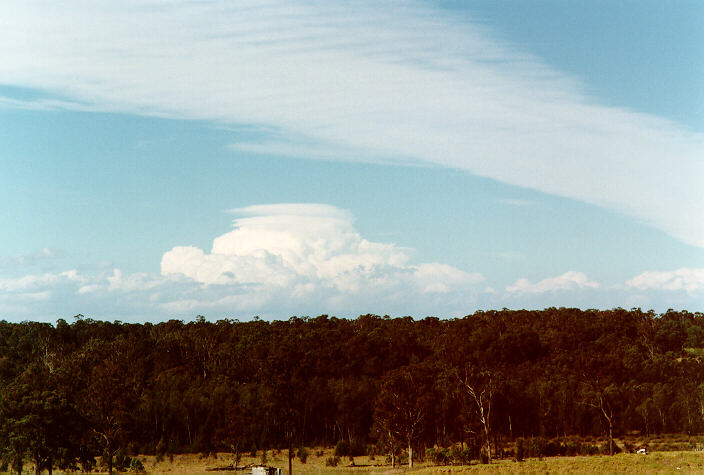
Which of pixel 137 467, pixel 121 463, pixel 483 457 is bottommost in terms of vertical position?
pixel 137 467

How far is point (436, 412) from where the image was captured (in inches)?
4072

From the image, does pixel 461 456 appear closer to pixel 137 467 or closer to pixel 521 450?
pixel 521 450

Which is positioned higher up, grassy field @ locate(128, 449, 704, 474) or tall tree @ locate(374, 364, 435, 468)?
tall tree @ locate(374, 364, 435, 468)

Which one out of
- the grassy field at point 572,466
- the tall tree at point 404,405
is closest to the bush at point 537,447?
the tall tree at point 404,405

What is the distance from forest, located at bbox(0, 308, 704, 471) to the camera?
77375 millimetres

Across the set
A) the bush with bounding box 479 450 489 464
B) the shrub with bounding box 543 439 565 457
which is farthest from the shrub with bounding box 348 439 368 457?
the shrub with bounding box 543 439 565 457

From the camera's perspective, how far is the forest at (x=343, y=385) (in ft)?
254

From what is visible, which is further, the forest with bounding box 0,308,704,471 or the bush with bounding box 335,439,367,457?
the bush with bounding box 335,439,367,457

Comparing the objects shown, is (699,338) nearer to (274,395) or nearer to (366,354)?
(366,354)

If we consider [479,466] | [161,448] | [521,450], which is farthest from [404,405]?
[161,448]

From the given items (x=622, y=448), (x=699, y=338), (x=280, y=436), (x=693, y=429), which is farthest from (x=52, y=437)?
(x=699, y=338)

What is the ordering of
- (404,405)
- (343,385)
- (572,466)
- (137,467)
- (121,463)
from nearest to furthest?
(572,466) → (404,405) → (137,467) → (121,463) → (343,385)

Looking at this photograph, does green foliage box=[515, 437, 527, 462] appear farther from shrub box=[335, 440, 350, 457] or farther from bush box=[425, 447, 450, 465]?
shrub box=[335, 440, 350, 457]

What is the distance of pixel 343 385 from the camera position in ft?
378
